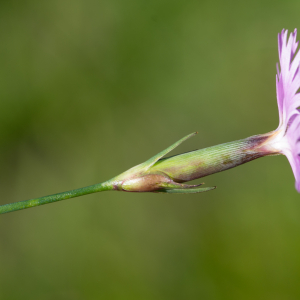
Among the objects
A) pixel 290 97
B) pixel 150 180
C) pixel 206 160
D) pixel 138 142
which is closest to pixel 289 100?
pixel 290 97

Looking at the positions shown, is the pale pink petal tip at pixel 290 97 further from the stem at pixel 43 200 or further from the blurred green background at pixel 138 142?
the blurred green background at pixel 138 142

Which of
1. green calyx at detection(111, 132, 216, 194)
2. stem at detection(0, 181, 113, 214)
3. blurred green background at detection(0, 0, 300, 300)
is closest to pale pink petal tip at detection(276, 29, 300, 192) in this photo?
green calyx at detection(111, 132, 216, 194)

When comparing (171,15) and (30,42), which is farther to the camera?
(171,15)

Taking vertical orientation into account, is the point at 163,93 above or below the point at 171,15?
below

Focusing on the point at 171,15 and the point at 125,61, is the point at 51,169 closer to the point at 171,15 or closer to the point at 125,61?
the point at 125,61

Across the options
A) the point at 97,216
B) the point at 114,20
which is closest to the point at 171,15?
the point at 114,20

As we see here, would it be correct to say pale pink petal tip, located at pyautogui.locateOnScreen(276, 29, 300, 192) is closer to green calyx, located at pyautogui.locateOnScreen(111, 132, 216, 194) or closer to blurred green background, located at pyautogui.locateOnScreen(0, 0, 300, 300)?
green calyx, located at pyautogui.locateOnScreen(111, 132, 216, 194)
